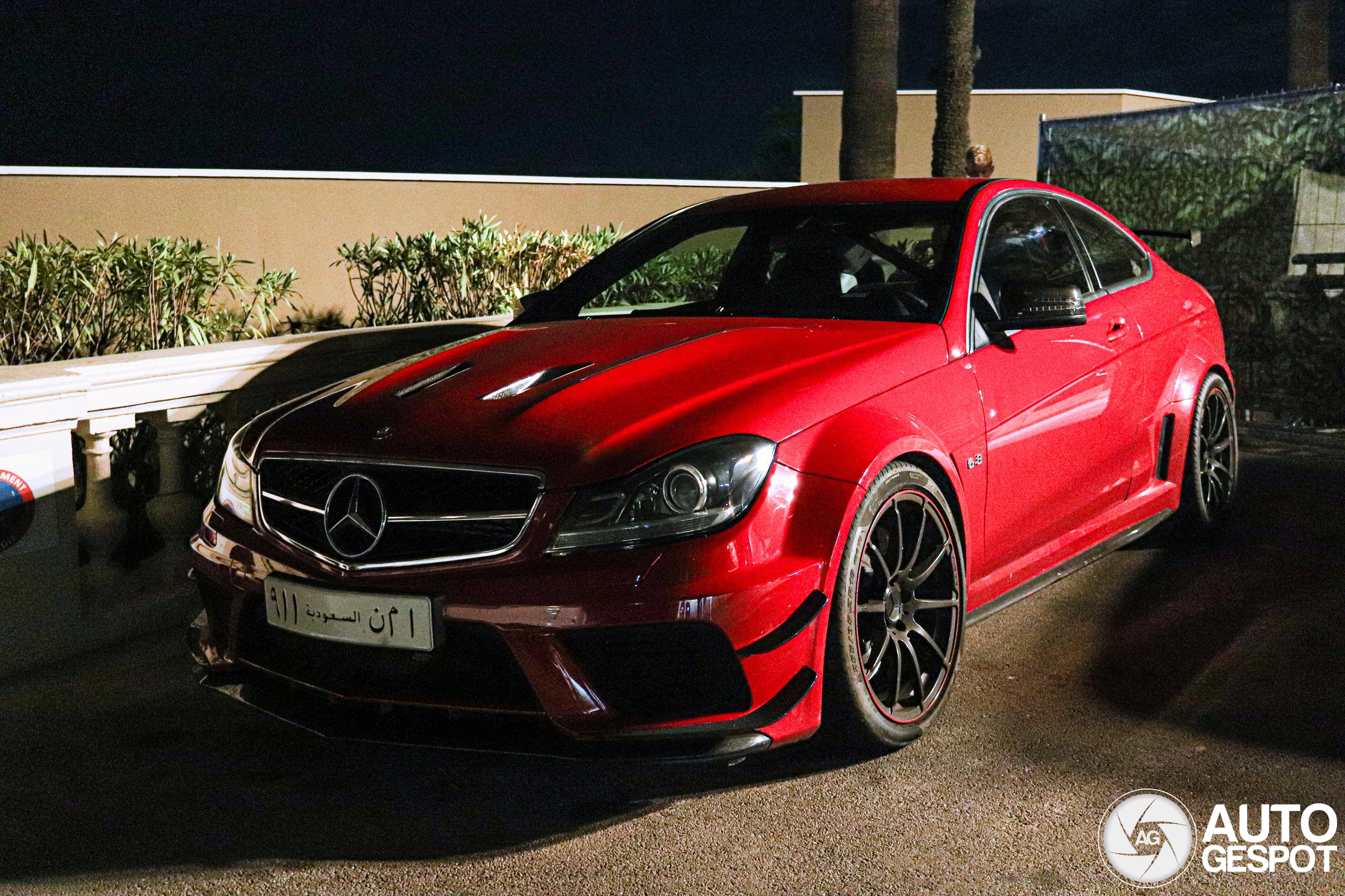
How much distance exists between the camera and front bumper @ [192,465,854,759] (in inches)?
119

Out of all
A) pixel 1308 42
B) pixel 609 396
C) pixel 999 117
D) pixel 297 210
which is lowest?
pixel 609 396

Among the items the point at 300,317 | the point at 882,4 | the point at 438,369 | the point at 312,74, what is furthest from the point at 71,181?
the point at 312,74

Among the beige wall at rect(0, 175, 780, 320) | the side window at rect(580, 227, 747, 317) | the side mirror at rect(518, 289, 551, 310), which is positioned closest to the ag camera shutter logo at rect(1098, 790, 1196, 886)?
the side window at rect(580, 227, 747, 317)

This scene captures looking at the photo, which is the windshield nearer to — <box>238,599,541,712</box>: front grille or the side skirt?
the side skirt

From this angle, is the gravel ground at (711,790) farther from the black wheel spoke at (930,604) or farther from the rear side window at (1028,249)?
the rear side window at (1028,249)

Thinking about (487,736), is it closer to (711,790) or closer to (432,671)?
(432,671)

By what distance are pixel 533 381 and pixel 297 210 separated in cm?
1109

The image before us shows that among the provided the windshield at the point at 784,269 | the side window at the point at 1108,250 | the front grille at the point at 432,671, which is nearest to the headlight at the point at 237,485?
the front grille at the point at 432,671

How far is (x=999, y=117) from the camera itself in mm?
22578

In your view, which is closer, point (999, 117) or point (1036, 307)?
point (1036, 307)

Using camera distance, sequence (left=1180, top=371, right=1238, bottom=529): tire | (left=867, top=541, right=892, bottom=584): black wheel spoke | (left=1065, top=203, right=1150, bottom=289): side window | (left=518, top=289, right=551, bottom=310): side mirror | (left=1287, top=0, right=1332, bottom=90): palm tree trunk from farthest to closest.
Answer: (left=1287, top=0, right=1332, bottom=90): palm tree trunk
(left=1180, top=371, right=1238, bottom=529): tire
(left=1065, top=203, right=1150, bottom=289): side window
(left=518, top=289, right=551, bottom=310): side mirror
(left=867, top=541, right=892, bottom=584): black wheel spoke

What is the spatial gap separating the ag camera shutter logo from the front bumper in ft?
2.35

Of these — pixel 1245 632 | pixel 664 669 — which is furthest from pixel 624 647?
pixel 1245 632

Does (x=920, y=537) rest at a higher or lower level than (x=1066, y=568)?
higher
